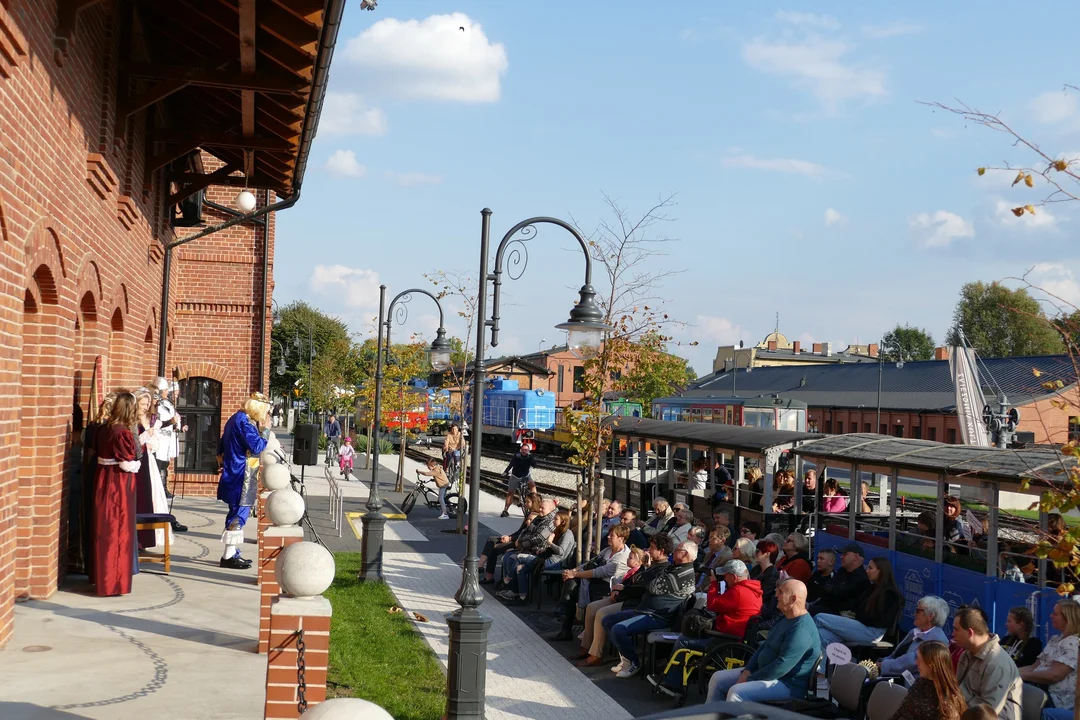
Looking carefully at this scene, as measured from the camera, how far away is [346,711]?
2.84 m

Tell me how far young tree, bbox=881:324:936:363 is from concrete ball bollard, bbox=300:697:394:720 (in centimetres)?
12702

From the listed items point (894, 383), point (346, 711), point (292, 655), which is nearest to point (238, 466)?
point (292, 655)

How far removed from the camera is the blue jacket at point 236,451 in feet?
41.8

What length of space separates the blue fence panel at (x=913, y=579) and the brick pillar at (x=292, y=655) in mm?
7048

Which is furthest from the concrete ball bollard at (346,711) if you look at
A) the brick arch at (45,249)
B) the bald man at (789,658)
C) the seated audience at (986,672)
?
the brick arch at (45,249)

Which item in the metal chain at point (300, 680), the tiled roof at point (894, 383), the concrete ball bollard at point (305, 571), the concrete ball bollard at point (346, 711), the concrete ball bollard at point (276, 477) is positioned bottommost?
the metal chain at point (300, 680)

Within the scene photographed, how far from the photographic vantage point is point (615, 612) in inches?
417

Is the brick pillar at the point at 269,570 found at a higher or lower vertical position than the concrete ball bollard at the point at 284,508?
lower

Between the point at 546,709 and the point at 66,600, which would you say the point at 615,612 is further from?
the point at 66,600

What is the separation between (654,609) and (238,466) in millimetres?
5680

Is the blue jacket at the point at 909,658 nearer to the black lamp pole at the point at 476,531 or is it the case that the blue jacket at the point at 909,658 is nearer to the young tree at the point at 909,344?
the black lamp pole at the point at 476,531

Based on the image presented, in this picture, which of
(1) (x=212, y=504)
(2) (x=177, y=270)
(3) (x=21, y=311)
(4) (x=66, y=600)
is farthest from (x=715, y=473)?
(3) (x=21, y=311)

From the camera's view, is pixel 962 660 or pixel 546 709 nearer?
pixel 962 660

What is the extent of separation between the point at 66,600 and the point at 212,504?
1138 centimetres
